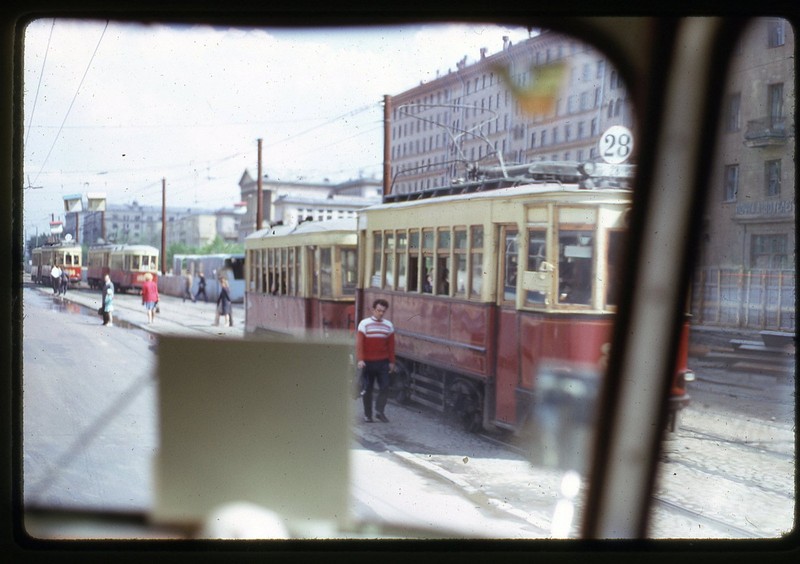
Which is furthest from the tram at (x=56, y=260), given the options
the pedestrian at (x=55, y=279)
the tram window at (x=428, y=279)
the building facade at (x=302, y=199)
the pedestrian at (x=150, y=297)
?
the tram window at (x=428, y=279)

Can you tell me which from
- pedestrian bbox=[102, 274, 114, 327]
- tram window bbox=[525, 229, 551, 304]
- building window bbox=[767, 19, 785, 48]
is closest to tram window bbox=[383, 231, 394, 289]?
tram window bbox=[525, 229, 551, 304]

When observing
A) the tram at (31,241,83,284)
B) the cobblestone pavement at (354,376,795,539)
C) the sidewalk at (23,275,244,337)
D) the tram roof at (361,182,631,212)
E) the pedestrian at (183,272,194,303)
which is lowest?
the cobblestone pavement at (354,376,795,539)

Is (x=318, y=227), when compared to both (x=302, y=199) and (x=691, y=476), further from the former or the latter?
(x=691, y=476)

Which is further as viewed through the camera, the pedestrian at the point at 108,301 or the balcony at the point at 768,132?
the pedestrian at the point at 108,301

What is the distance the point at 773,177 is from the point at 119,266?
1.80 m

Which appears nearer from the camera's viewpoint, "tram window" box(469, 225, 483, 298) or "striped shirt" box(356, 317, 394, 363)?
"striped shirt" box(356, 317, 394, 363)

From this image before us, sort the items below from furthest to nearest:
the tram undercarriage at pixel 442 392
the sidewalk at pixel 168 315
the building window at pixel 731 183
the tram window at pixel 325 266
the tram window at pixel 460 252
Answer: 1. the tram window at pixel 325 266
2. the tram window at pixel 460 252
3. the tram undercarriage at pixel 442 392
4. the sidewalk at pixel 168 315
5. the building window at pixel 731 183

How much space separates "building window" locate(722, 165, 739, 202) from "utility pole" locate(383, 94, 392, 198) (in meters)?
0.93

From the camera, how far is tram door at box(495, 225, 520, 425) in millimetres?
2625

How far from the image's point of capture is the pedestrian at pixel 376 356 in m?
2.21

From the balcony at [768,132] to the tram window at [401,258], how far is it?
128 centimetres

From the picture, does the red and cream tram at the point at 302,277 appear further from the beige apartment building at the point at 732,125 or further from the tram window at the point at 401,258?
the beige apartment building at the point at 732,125

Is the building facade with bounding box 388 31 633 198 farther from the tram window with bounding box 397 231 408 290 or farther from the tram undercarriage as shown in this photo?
the tram undercarriage

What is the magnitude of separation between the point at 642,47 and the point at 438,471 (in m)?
1.22
